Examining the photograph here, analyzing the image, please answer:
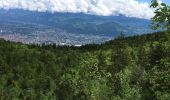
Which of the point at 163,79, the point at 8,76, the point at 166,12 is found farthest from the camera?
the point at 8,76

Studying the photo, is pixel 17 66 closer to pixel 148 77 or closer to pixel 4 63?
pixel 4 63

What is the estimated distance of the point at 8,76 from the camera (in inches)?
7156

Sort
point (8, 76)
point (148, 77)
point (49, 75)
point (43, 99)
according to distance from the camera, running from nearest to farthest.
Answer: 1. point (148, 77)
2. point (43, 99)
3. point (8, 76)
4. point (49, 75)

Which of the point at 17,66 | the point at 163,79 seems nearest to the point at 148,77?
the point at 163,79

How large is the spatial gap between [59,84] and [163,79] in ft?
538

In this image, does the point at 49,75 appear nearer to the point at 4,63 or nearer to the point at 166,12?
the point at 4,63

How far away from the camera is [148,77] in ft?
88.3

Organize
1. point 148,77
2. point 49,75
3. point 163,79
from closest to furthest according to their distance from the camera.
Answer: point 163,79
point 148,77
point 49,75

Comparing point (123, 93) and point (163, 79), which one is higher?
point (163, 79)

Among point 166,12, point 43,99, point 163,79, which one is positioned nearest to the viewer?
point 166,12

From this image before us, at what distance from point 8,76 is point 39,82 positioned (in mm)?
14320

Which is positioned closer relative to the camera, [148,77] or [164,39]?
[164,39]

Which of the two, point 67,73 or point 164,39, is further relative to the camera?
point 67,73

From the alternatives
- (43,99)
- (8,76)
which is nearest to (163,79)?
(43,99)
